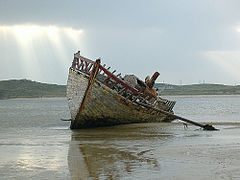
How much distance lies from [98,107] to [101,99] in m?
0.51

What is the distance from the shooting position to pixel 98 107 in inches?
737

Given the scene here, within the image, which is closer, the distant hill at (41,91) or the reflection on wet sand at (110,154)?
the reflection on wet sand at (110,154)

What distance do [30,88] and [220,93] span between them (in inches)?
2975

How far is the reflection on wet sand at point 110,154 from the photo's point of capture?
911 centimetres

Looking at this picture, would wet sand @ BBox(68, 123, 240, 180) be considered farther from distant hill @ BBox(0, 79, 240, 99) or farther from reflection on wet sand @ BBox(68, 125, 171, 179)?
distant hill @ BBox(0, 79, 240, 99)

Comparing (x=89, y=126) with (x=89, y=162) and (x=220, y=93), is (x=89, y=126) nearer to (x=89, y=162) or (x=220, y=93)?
(x=89, y=162)

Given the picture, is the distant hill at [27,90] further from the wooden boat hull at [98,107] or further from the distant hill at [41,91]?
the wooden boat hull at [98,107]

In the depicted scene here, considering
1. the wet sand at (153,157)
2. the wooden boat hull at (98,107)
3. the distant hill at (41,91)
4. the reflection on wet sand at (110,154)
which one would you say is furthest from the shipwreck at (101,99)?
the distant hill at (41,91)

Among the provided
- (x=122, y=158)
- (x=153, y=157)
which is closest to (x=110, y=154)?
(x=122, y=158)

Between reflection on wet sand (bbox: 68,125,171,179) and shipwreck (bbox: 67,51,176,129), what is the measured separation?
5.01 ft

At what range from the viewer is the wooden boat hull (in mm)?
18281

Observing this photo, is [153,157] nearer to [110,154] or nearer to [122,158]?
[122,158]

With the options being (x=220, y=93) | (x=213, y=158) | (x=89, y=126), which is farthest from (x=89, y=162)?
(x=220, y=93)

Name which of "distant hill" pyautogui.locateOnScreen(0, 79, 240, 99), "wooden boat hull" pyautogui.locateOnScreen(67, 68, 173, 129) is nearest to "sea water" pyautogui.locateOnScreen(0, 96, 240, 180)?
"wooden boat hull" pyautogui.locateOnScreen(67, 68, 173, 129)
